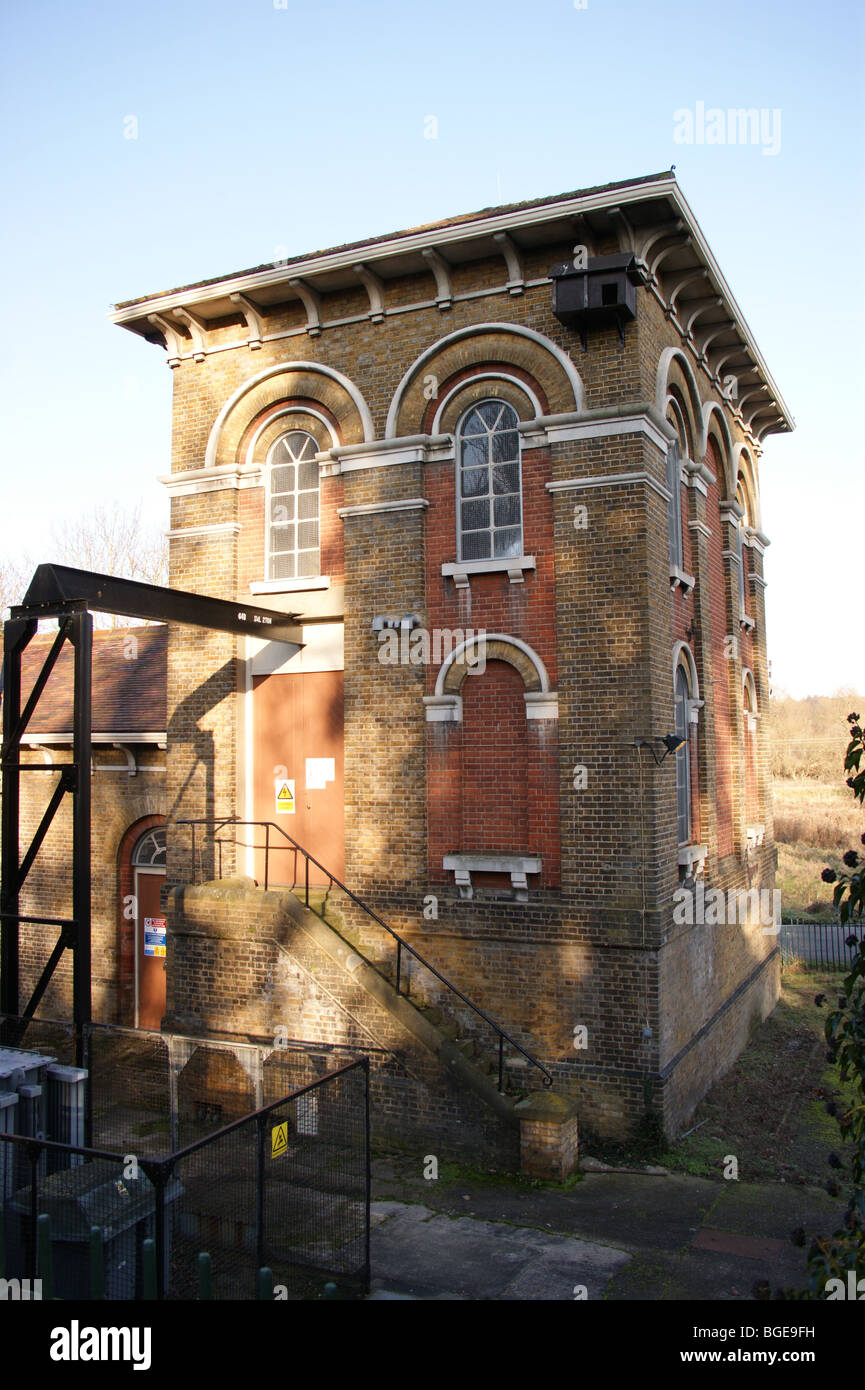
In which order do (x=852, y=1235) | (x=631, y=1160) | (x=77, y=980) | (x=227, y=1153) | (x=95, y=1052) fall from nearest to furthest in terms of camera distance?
(x=852, y=1235) < (x=227, y=1153) < (x=77, y=980) < (x=631, y=1160) < (x=95, y=1052)

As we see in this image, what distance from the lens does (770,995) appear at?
61.4 feet

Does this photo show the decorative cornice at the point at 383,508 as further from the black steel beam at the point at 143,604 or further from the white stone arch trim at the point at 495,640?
the white stone arch trim at the point at 495,640

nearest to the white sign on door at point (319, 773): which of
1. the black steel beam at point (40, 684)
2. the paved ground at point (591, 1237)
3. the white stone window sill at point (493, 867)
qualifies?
the white stone window sill at point (493, 867)

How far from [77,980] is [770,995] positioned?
1309 cm

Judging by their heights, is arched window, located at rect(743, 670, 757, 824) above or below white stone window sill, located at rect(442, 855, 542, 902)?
above

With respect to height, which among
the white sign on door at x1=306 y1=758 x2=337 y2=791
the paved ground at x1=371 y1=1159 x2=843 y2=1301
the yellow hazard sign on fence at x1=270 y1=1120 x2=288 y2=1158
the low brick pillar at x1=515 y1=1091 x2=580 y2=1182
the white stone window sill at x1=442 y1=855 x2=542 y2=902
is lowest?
the paved ground at x1=371 y1=1159 x2=843 y2=1301

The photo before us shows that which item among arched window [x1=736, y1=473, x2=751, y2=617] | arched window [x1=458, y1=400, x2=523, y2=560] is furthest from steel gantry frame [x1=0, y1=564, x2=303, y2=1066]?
arched window [x1=736, y1=473, x2=751, y2=617]

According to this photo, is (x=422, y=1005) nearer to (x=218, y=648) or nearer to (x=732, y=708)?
(x=218, y=648)

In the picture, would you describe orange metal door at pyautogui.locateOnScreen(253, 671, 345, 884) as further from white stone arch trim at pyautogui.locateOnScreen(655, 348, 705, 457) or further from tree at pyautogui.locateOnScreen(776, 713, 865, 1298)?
tree at pyautogui.locateOnScreen(776, 713, 865, 1298)

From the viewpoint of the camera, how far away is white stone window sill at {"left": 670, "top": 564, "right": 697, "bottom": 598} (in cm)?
1295

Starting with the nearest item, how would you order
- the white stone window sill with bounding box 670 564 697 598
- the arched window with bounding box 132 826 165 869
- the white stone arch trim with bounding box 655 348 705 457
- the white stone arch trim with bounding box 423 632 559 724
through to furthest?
the white stone arch trim with bounding box 423 632 559 724 → the white stone arch trim with bounding box 655 348 705 457 → the white stone window sill with bounding box 670 564 697 598 → the arched window with bounding box 132 826 165 869

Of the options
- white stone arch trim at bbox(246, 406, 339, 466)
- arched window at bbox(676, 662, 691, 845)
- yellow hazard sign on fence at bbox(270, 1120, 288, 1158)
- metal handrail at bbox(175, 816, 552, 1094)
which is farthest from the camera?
white stone arch trim at bbox(246, 406, 339, 466)

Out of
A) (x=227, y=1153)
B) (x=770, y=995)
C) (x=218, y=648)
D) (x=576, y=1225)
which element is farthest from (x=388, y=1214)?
(x=770, y=995)

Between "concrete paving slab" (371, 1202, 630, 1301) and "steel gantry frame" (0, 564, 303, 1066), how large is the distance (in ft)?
11.1
